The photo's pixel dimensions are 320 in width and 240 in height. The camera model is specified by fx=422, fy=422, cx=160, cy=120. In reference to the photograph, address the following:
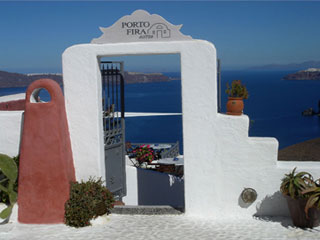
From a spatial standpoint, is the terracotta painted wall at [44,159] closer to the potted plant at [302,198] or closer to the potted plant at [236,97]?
the potted plant at [236,97]

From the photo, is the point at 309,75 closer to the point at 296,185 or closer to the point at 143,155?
the point at 143,155

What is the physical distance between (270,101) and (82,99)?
96.4 m

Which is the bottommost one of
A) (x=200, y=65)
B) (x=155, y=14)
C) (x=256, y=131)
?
(x=256, y=131)

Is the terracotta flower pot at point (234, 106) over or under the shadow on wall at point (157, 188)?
over

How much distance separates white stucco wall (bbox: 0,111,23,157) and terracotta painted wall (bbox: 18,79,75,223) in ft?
1.81

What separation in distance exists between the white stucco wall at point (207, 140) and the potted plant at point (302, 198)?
45 cm

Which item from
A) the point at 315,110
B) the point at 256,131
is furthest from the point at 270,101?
the point at 256,131

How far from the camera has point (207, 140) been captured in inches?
306

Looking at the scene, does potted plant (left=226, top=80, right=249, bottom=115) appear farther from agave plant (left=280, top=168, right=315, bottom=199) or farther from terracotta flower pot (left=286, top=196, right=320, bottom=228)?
terracotta flower pot (left=286, top=196, right=320, bottom=228)

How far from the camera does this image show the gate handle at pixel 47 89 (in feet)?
25.5

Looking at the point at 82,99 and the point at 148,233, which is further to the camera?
the point at 82,99

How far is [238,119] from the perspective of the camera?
25.2 feet

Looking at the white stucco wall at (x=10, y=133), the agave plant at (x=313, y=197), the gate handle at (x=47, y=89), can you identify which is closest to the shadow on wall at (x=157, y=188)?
the white stucco wall at (x=10, y=133)

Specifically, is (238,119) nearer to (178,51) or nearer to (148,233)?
(178,51)
